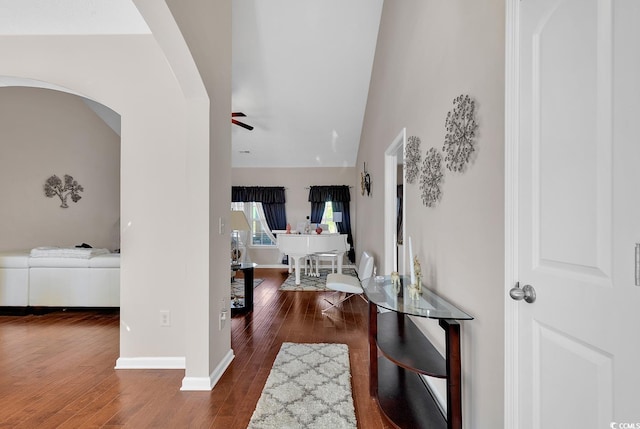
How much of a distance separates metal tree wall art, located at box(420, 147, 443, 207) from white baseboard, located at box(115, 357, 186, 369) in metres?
2.38

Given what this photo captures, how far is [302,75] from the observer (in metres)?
5.05

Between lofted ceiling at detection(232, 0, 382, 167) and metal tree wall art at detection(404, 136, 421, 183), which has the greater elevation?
lofted ceiling at detection(232, 0, 382, 167)

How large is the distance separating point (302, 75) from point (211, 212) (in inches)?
142

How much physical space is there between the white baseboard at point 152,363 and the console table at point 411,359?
163 centimetres

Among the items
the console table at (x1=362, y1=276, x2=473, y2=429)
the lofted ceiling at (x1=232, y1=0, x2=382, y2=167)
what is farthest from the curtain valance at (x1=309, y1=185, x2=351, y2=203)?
the console table at (x1=362, y1=276, x2=473, y2=429)

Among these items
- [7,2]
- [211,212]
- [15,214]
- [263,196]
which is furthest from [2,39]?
[263,196]

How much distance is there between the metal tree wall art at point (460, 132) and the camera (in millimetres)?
1485

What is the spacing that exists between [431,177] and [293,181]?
5955 millimetres

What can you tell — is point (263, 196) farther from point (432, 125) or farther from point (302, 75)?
point (432, 125)

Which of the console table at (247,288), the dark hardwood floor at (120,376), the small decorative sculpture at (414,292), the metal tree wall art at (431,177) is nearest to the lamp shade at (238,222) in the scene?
the console table at (247,288)

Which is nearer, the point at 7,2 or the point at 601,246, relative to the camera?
the point at 601,246

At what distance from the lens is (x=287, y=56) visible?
4723 millimetres

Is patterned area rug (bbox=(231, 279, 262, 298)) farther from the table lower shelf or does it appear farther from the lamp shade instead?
the table lower shelf

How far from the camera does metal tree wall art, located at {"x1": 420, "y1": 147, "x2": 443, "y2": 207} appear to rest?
6.24 feet
